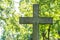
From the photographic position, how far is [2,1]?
1673 centimetres

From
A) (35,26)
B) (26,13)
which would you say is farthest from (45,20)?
(26,13)

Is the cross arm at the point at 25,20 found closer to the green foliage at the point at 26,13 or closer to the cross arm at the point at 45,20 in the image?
the cross arm at the point at 45,20

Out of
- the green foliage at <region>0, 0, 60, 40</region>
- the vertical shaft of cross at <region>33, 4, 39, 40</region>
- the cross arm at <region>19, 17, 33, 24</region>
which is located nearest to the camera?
the vertical shaft of cross at <region>33, 4, 39, 40</region>

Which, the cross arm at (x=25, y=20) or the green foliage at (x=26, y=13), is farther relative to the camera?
the green foliage at (x=26, y=13)

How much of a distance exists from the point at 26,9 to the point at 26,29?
6.48 ft

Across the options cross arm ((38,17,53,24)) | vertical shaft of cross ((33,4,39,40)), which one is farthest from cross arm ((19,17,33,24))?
cross arm ((38,17,53,24))

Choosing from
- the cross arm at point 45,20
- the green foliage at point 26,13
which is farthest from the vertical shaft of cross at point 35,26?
the green foliage at point 26,13

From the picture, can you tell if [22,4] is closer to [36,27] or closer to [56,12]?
[56,12]

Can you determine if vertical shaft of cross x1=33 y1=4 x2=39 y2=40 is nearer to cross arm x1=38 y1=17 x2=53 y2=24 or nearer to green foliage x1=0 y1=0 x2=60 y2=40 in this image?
cross arm x1=38 y1=17 x2=53 y2=24

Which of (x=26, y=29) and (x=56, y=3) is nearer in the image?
(x=56, y=3)

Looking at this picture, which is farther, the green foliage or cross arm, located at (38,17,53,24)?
Answer: the green foliage

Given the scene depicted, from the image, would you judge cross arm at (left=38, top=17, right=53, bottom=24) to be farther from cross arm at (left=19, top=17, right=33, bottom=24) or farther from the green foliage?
the green foliage

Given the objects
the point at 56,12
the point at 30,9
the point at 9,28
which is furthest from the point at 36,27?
the point at 9,28

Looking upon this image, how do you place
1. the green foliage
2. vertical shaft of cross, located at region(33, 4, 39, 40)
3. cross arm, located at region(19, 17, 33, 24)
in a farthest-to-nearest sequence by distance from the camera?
the green foliage → cross arm, located at region(19, 17, 33, 24) → vertical shaft of cross, located at region(33, 4, 39, 40)
